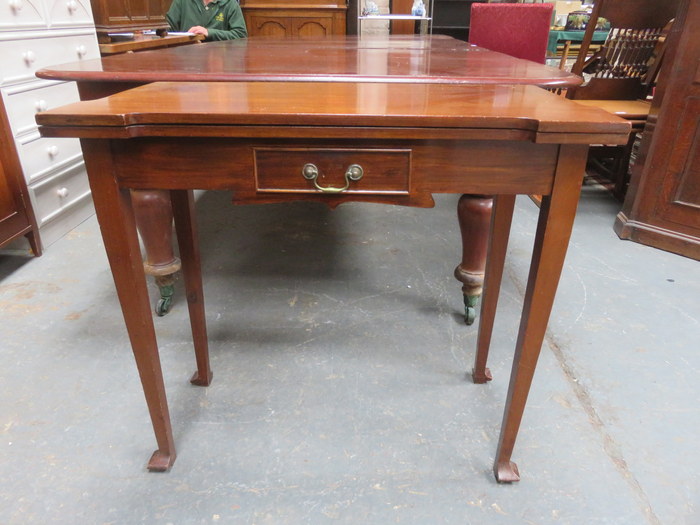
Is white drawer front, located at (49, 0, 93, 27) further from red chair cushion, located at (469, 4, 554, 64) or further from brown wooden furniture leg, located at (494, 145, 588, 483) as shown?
brown wooden furniture leg, located at (494, 145, 588, 483)

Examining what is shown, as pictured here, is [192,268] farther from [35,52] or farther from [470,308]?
[35,52]

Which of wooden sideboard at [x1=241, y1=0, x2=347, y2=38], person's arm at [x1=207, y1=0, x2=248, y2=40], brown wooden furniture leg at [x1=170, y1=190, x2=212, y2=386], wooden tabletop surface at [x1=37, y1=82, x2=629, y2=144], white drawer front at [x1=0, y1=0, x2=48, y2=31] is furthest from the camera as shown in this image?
wooden sideboard at [x1=241, y1=0, x2=347, y2=38]

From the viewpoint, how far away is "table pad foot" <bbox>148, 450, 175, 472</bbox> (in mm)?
1059

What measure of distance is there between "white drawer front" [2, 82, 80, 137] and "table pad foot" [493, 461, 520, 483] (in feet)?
6.89

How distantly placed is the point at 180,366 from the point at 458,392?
785 millimetres

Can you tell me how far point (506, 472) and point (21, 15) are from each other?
7.72 ft

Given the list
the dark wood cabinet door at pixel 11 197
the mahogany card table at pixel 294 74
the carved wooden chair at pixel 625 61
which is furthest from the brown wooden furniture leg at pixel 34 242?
the carved wooden chair at pixel 625 61

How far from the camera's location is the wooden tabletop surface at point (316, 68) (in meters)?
1.25

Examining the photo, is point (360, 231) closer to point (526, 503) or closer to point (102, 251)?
point (102, 251)

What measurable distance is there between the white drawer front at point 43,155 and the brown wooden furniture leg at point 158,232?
34.4 inches

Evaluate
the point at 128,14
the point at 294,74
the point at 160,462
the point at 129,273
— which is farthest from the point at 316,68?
the point at 128,14

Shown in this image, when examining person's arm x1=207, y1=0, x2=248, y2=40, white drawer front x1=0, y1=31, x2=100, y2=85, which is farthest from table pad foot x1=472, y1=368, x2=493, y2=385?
person's arm x1=207, y1=0, x2=248, y2=40

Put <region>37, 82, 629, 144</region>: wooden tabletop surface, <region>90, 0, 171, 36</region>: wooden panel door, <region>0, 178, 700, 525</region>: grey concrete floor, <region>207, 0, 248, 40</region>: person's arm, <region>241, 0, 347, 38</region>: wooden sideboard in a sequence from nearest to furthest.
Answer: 1. <region>37, 82, 629, 144</region>: wooden tabletop surface
2. <region>0, 178, 700, 525</region>: grey concrete floor
3. <region>90, 0, 171, 36</region>: wooden panel door
4. <region>207, 0, 248, 40</region>: person's arm
5. <region>241, 0, 347, 38</region>: wooden sideboard

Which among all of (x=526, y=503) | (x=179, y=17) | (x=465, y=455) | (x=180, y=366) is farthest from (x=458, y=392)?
(x=179, y=17)
